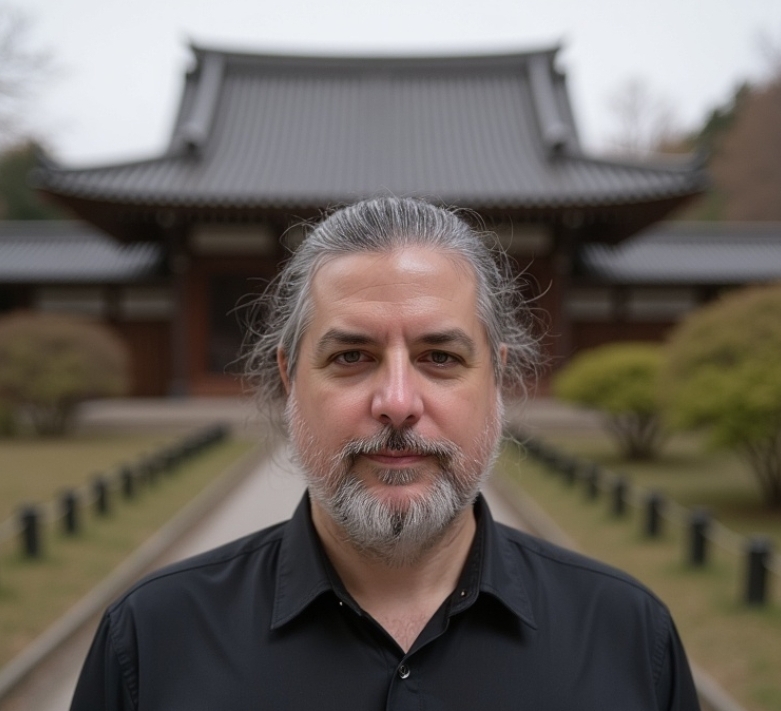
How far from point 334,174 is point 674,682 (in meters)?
14.0

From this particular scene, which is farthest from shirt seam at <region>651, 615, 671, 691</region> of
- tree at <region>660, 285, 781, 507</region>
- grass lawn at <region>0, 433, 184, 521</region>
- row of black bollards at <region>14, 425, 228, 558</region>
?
grass lawn at <region>0, 433, 184, 521</region>

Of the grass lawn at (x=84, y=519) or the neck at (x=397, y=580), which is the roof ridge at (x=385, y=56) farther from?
the neck at (x=397, y=580)

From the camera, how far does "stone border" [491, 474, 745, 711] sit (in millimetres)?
3475

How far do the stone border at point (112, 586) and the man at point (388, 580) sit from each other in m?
2.39

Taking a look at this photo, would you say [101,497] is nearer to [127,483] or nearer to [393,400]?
[127,483]

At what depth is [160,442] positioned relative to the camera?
1192 centimetres

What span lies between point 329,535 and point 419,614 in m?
0.26

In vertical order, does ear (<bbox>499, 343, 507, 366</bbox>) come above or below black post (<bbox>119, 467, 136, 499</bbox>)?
above

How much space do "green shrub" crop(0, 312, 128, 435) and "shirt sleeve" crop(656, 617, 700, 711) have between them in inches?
452

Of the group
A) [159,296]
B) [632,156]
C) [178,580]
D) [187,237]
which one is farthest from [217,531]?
[632,156]

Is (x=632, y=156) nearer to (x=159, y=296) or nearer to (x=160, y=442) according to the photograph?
(x=159, y=296)

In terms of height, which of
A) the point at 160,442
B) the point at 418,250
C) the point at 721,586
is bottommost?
the point at 160,442

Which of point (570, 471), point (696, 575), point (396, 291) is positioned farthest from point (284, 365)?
point (570, 471)

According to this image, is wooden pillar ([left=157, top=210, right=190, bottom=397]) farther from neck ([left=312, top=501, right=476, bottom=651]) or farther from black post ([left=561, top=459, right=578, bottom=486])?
neck ([left=312, top=501, right=476, bottom=651])
